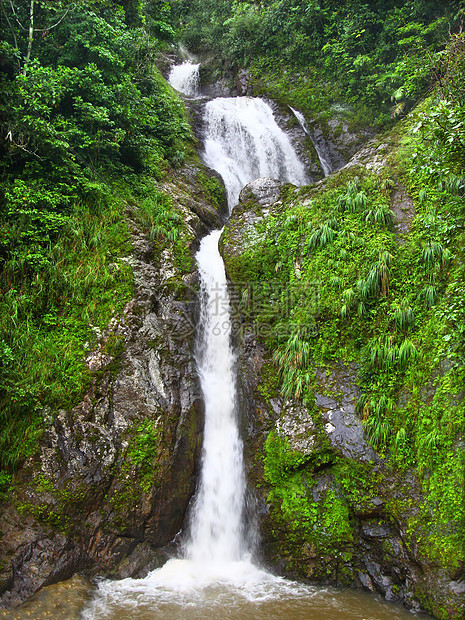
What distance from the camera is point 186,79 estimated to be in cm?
2148

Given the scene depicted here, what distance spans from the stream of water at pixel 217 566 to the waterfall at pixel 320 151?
21.6 ft

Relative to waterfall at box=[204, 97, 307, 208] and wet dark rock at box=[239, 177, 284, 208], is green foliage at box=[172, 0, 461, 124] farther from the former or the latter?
wet dark rock at box=[239, 177, 284, 208]

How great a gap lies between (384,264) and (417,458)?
3522mm

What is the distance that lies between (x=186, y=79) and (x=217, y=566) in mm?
23320

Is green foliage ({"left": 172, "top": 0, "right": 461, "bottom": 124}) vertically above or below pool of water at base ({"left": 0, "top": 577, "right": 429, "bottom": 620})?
above

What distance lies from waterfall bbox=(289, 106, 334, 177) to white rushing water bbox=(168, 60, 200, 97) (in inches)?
306

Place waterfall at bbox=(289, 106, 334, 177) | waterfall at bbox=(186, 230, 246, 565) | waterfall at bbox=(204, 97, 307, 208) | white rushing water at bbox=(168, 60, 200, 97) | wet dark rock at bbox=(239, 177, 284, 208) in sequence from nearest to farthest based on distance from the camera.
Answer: waterfall at bbox=(186, 230, 246, 565) → wet dark rock at bbox=(239, 177, 284, 208) → waterfall at bbox=(204, 97, 307, 208) → waterfall at bbox=(289, 106, 334, 177) → white rushing water at bbox=(168, 60, 200, 97)

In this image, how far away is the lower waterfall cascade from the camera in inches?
206

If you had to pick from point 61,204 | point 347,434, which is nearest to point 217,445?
point 347,434

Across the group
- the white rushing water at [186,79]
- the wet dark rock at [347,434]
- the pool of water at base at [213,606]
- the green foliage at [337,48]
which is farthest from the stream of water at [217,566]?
the white rushing water at [186,79]

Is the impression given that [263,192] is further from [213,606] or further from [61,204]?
[213,606]

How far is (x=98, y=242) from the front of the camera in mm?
8578

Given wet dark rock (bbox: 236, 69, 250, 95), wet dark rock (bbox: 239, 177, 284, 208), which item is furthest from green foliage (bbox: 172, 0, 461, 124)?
wet dark rock (bbox: 239, 177, 284, 208)

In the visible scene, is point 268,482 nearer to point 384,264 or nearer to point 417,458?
point 417,458
